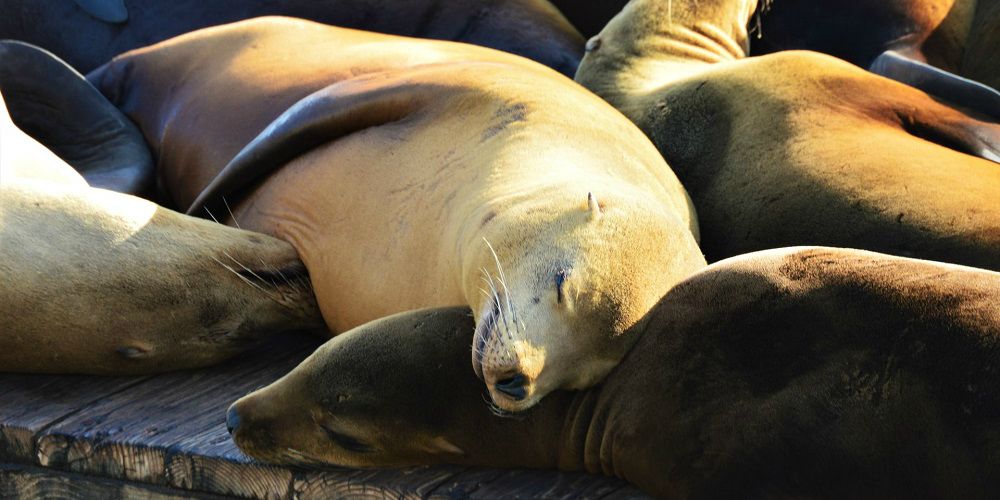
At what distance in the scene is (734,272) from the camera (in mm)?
2633

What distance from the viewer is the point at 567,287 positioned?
265cm

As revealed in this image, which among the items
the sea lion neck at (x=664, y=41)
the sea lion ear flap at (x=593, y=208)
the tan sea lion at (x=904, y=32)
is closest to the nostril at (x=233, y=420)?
the sea lion ear flap at (x=593, y=208)

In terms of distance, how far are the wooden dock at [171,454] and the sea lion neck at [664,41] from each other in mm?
1516

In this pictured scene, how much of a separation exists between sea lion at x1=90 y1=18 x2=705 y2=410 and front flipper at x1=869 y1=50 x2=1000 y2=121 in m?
1.00

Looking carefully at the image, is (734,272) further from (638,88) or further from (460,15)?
(460,15)

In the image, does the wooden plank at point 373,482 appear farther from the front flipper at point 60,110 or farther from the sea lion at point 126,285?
the front flipper at point 60,110

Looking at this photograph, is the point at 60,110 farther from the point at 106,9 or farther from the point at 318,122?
the point at 318,122

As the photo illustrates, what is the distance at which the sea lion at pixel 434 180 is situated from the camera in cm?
267

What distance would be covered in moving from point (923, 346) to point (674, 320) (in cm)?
46

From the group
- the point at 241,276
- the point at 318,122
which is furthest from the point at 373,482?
the point at 318,122

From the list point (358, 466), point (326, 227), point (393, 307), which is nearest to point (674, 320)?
point (358, 466)

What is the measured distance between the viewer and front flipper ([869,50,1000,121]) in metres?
4.13

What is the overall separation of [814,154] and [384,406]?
150 centimetres

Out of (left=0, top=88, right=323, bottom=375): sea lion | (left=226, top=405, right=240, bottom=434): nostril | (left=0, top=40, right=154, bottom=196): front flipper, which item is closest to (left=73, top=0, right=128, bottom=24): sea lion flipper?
(left=0, top=40, right=154, bottom=196): front flipper
